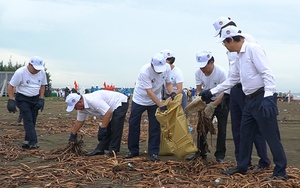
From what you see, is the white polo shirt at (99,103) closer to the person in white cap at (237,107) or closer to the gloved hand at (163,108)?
the gloved hand at (163,108)

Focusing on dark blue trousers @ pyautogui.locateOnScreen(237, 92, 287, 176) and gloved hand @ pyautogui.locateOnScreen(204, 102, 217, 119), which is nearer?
dark blue trousers @ pyautogui.locateOnScreen(237, 92, 287, 176)

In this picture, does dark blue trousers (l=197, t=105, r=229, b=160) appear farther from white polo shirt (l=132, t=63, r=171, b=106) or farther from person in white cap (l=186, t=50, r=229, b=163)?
white polo shirt (l=132, t=63, r=171, b=106)

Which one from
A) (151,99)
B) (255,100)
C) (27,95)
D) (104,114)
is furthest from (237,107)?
(27,95)

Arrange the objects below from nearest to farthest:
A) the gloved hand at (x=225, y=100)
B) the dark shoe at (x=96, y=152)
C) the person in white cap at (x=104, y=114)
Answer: the gloved hand at (x=225, y=100), the person in white cap at (x=104, y=114), the dark shoe at (x=96, y=152)

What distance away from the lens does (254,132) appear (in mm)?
5648

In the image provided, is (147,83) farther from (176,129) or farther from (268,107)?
(268,107)

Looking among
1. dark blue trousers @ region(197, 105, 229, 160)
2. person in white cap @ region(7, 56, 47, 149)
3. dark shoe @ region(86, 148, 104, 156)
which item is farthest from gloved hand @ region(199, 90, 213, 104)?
person in white cap @ region(7, 56, 47, 149)

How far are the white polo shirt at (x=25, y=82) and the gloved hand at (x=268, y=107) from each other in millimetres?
4626

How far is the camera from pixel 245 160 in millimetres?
5629

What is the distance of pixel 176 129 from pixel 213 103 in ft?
2.25

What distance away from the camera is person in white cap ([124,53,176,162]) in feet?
22.1

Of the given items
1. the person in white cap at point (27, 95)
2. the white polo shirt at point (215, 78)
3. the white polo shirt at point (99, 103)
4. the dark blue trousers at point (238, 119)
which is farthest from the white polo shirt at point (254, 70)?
the person in white cap at point (27, 95)

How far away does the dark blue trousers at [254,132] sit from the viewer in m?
5.15

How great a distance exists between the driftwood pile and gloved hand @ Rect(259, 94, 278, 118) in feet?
2.62
